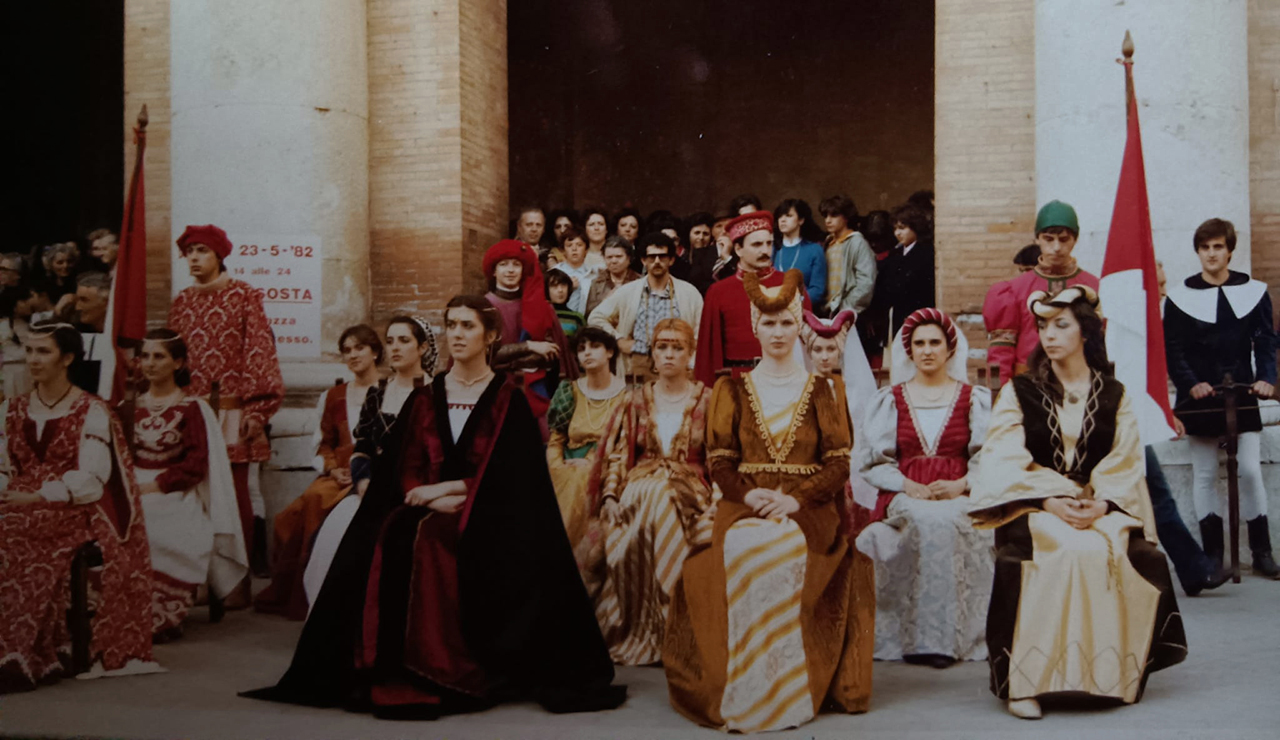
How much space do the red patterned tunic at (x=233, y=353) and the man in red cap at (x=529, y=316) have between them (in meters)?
1.27

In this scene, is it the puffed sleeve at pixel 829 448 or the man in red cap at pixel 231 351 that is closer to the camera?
the puffed sleeve at pixel 829 448

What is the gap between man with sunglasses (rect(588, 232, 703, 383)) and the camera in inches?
281

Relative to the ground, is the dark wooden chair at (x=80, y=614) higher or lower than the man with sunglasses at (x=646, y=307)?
lower

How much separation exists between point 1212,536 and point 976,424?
1843 millimetres

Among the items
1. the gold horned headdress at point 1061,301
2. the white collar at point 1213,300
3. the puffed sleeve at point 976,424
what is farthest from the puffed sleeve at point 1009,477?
the white collar at point 1213,300

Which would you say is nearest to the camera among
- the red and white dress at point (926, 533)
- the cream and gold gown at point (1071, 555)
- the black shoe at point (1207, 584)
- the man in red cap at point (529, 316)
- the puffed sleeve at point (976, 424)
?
the cream and gold gown at point (1071, 555)

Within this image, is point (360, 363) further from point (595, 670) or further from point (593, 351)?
point (595, 670)

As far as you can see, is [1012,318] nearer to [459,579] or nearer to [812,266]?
[812,266]

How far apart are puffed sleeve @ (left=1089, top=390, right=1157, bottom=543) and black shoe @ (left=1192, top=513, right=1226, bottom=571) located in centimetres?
216

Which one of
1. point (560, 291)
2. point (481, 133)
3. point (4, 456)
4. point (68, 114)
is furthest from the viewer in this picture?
point (68, 114)

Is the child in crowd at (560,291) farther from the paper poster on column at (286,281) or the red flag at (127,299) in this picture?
the red flag at (127,299)

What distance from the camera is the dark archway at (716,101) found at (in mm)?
13711

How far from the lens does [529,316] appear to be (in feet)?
22.3

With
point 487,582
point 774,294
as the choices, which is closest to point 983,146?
point 774,294
